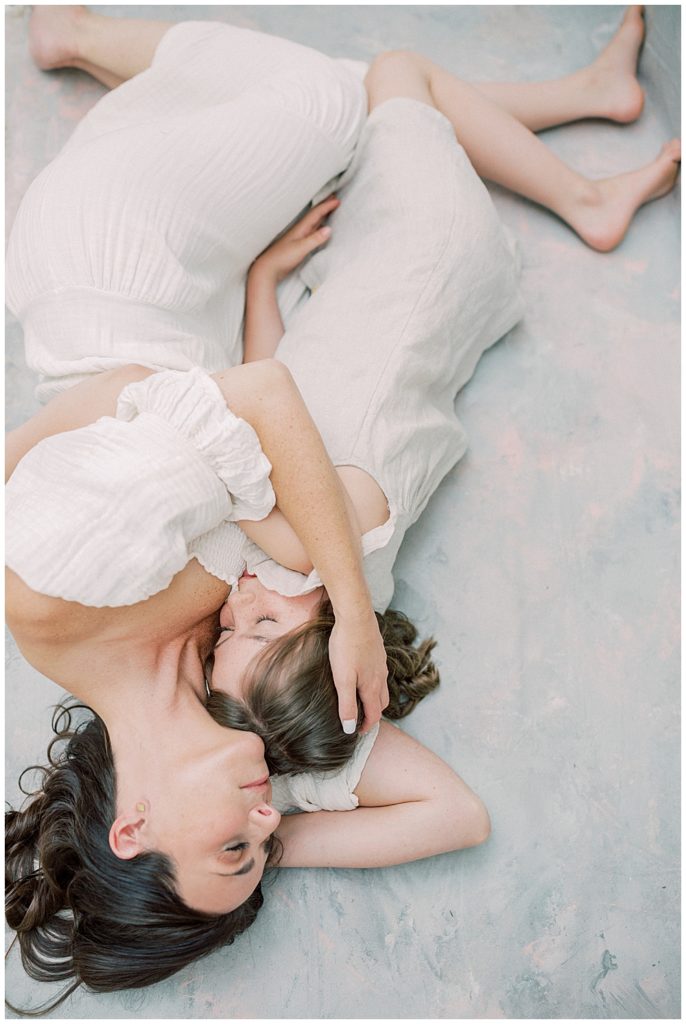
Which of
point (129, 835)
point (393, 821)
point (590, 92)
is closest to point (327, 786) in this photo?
point (393, 821)

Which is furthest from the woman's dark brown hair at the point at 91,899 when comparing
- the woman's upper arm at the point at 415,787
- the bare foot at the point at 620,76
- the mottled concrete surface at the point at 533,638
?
the bare foot at the point at 620,76

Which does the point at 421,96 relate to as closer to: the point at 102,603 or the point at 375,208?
the point at 375,208

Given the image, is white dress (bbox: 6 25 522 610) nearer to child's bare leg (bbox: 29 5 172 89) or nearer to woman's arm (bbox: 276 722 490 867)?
child's bare leg (bbox: 29 5 172 89)

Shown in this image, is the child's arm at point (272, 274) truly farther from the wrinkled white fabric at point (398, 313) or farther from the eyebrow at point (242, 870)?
the eyebrow at point (242, 870)

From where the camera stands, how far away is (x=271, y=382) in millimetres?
1223

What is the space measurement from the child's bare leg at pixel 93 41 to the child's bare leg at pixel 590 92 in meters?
0.69

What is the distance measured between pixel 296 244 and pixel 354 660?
83cm

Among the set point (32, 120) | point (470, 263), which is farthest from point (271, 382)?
point (32, 120)

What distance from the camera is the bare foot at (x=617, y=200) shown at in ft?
5.93

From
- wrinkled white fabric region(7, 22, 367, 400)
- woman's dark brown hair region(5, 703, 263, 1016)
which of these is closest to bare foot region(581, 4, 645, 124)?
wrinkled white fabric region(7, 22, 367, 400)

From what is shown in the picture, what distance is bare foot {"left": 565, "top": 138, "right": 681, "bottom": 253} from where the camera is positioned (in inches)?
71.2

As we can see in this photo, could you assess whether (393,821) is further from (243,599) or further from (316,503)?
(316,503)

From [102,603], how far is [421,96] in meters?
1.15

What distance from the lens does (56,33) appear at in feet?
6.04
